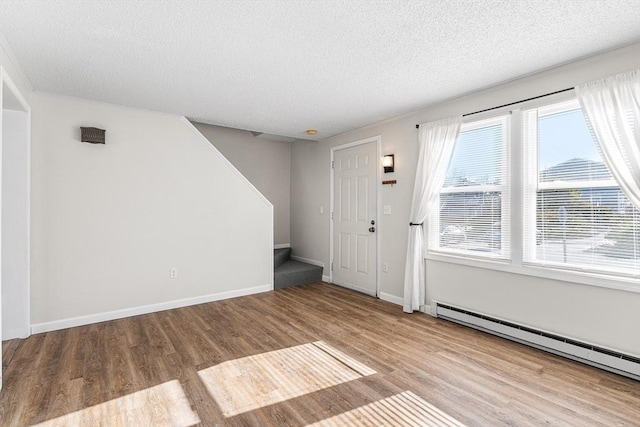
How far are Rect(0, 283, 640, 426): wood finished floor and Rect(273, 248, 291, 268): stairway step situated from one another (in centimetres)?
171

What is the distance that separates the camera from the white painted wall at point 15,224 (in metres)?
3.08

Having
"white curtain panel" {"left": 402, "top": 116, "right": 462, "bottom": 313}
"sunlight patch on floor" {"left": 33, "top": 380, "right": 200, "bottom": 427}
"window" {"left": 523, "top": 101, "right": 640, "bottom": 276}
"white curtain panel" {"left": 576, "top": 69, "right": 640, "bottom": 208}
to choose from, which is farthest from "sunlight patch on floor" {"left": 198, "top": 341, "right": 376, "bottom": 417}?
"white curtain panel" {"left": 576, "top": 69, "right": 640, "bottom": 208}

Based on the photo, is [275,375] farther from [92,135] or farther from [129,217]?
[92,135]

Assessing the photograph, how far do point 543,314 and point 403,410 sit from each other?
171cm

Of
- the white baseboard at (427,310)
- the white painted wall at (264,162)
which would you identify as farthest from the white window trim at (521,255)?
the white painted wall at (264,162)

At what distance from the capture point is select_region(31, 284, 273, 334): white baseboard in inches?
132

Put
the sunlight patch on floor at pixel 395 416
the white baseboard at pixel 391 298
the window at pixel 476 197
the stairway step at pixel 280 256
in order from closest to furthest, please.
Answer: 1. the sunlight patch on floor at pixel 395 416
2. the window at pixel 476 197
3. the white baseboard at pixel 391 298
4. the stairway step at pixel 280 256

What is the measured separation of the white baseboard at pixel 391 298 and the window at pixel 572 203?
1681mm

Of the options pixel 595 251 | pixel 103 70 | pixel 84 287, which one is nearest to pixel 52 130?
pixel 103 70

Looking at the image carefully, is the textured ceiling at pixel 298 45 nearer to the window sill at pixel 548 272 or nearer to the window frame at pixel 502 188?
the window frame at pixel 502 188

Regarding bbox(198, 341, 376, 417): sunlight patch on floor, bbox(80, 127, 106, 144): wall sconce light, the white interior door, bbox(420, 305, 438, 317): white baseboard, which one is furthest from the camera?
the white interior door

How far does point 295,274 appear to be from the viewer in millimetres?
5195

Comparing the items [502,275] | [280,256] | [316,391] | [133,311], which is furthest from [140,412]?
[280,256]

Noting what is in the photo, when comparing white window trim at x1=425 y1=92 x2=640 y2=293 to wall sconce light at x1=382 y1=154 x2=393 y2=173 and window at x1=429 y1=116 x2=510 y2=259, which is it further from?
wall sconce light at x1=382 y1=154 x2=393 y2=173
